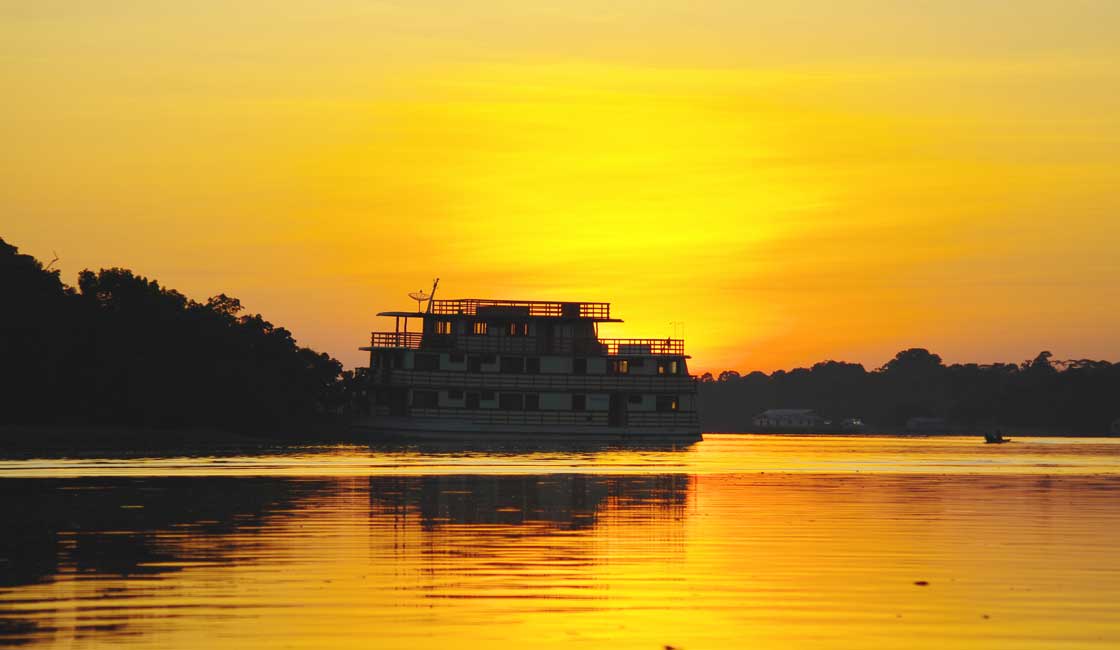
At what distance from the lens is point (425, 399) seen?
317 feet

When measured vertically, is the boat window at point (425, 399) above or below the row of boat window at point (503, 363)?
below

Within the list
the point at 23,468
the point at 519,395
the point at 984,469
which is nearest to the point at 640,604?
the point at 23,468

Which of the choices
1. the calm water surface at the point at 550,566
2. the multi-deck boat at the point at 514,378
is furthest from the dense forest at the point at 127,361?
the calm water surface at the point at 550,566

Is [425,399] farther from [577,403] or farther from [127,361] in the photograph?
[127,361]

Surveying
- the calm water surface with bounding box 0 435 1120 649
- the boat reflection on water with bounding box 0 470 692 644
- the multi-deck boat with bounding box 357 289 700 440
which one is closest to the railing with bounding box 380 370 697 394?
the multi-deck boat with bounding box 357 289 700 440

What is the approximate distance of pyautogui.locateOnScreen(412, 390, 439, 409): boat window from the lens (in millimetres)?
96500

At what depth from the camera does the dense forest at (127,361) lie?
74.4m

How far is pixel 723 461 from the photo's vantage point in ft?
213

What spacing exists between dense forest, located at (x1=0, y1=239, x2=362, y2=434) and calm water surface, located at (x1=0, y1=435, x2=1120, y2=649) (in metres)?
35.5

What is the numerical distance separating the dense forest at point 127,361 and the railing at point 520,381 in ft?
27.0

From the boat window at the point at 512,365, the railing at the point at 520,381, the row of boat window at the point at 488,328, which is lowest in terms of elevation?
the railing at the point at 520,381

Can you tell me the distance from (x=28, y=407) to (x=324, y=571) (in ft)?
189

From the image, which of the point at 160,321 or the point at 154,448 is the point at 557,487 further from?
the point at 160,321

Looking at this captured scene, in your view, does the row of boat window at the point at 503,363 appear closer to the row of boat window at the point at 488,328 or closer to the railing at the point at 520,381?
the railing at the point at 520,381
